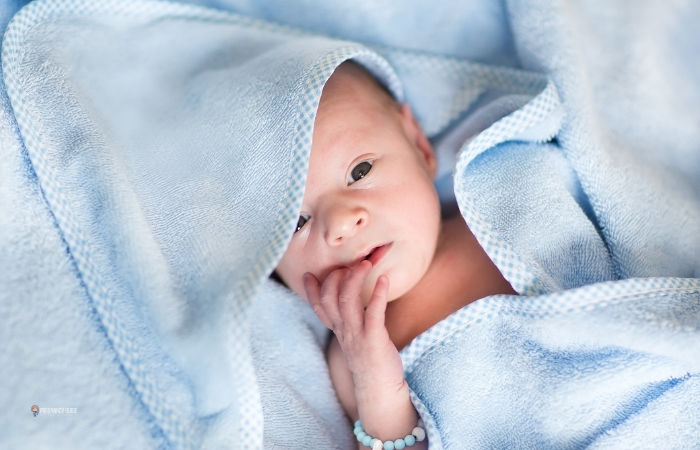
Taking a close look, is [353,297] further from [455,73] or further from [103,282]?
[455,73]

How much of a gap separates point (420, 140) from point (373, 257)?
1.40ft

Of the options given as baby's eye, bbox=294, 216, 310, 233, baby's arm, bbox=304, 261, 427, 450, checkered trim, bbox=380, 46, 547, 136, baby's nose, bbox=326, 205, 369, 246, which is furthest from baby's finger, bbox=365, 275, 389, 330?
checkered trim, bbox=380, 46, 547, 136

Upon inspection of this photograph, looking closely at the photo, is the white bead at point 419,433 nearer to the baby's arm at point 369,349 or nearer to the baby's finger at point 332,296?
the baby's arm at point 369,349

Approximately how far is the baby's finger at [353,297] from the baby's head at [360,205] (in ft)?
0.18

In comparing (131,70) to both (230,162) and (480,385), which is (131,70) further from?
(480,385)

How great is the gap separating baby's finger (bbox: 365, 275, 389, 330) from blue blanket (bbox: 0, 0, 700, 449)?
0.52ft

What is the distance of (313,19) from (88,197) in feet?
2.59

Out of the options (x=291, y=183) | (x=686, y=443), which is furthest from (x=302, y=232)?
(x=686, y=443)

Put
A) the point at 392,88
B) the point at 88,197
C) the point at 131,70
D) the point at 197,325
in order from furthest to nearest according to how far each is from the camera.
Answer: the point at 392,88 → the point at 131,70 → the point at 88,197 → the point at 197,325

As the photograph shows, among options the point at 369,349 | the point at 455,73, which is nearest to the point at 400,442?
the point at 369,349

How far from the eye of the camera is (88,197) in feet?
4.00

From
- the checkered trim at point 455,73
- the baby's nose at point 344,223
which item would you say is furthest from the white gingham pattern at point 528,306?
the checkered trim at point 455,73

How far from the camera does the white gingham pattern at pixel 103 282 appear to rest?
1.04 meters

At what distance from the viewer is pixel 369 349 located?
120 cm
